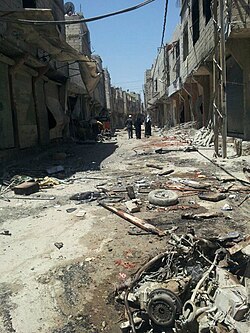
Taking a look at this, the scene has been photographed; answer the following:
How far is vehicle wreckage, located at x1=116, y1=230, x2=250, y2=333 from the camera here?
2.31 m

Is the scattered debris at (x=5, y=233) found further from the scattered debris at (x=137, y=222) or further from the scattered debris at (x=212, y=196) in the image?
the scattered debris at (x=212, y=196)

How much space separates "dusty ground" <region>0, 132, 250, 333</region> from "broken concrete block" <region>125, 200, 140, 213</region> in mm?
108

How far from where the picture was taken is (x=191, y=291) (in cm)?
274

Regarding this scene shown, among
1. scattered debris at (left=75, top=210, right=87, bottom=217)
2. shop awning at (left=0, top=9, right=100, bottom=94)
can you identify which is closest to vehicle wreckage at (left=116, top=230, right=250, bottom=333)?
scattered debris at (left=75, top=210, right=87, bottom=217)

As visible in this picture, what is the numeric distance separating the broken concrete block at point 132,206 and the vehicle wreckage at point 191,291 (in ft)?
5.87

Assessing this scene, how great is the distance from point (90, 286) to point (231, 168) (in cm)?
624

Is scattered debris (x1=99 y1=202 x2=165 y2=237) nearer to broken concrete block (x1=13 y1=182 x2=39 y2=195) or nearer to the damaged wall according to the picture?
broken concrete block (x1=13 y1=182 x2=39 y2=195)

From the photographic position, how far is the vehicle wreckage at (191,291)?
7.57 feet

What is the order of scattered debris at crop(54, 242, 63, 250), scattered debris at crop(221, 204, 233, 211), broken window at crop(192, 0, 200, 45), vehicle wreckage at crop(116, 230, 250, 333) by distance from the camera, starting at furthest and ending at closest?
1. broken window at crop(192, 0, 200, 45)
2. scattered debris at crop(221, 204, 233, 211)
3. scattered debris at crop(54, 242, 63, 250)
4. vehicle wreckage at crop(116, 230, 250, 333)

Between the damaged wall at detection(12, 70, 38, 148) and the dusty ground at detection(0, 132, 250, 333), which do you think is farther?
the damaged wall at detection(12, 70, 38, 148)

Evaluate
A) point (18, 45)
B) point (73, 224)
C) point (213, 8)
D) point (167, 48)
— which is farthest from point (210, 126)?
point (167, 48)

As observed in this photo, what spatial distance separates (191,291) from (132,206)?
8.65 ft

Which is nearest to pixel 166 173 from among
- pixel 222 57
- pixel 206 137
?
pixel 222 57

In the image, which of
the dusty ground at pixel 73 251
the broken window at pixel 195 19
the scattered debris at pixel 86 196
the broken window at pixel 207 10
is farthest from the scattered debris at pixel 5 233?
the broken window at pixel 195 19
